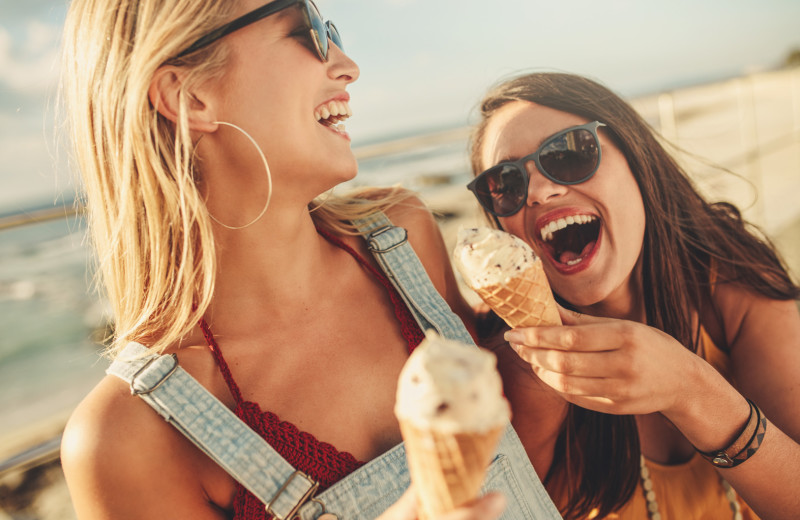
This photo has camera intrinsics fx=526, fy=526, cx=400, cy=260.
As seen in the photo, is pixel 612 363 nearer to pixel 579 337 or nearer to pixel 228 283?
pixel 579 337

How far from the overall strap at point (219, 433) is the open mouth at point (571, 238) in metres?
1.29

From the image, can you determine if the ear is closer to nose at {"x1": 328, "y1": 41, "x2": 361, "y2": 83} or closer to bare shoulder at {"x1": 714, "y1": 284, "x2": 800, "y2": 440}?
nose at {"x1": 328, "y1": 41, "x2": 361, "y2": 83}

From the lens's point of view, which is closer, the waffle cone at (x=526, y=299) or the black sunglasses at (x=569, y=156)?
the waffle cone at (x=526, y=299)

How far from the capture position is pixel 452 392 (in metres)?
1.01

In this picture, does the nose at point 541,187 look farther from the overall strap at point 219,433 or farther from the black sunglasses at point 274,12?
the overall strap at point 219,433

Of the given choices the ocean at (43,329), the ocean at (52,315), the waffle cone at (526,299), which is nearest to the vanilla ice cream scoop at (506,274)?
the waffle cone at (526,299)

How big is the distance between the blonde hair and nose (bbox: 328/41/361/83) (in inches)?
16.5

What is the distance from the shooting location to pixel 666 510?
226 centimetres

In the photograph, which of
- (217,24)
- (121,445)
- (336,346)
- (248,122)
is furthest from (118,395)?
(217,24)

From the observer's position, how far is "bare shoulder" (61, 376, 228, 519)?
1.49m

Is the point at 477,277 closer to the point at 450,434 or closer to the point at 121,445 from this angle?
the point at 450,434

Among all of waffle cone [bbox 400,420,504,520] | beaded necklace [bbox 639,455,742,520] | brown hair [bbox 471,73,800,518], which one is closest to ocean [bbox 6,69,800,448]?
brown hair [bbox 471,73,800,518]

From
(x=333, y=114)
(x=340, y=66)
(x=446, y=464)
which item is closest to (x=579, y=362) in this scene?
(x=446, y=464)

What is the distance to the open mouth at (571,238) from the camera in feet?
6.95
